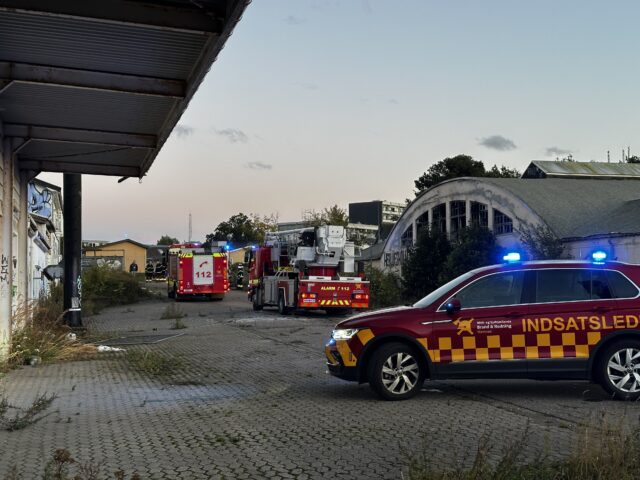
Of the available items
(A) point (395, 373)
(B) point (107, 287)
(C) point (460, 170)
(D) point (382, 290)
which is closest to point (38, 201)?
(B) point (107, 287)

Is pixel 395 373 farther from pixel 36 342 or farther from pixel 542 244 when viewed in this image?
pixel 542 244

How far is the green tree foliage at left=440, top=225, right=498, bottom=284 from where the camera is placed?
31.8m

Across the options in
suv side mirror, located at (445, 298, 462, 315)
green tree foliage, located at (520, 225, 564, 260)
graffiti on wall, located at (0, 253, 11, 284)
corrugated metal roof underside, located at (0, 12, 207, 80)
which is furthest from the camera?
green tree foliage, located at (520, 225, 564, 260)

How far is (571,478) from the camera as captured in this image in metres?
5.03

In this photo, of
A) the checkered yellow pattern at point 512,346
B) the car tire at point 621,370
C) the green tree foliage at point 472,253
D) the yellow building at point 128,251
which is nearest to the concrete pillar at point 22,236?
the checkered yellow pattern at point 512,346

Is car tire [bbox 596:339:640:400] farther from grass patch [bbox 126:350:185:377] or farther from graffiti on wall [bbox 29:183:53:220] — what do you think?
graffiti on wall [bbox 29:183:53:220]

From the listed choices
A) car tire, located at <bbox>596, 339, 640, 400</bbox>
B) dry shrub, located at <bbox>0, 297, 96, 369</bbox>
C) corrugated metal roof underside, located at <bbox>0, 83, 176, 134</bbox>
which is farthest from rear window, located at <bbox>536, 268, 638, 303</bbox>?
dry shrub, located at <bbox>0, 297, 96, 369</bbox>

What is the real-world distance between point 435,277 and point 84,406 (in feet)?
90.6

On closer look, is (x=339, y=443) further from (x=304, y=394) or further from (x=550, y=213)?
(x=550, y=213)

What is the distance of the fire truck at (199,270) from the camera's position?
38.0 m

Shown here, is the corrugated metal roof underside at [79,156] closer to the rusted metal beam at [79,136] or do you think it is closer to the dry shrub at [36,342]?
the rusted metal beam at [79,136]

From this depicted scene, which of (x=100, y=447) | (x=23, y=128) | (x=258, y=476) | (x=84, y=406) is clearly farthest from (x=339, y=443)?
(x=23, y=128)

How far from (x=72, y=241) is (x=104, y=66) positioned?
972 centimetres

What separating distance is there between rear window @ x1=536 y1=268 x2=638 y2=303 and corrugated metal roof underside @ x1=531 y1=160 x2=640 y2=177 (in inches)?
1509
